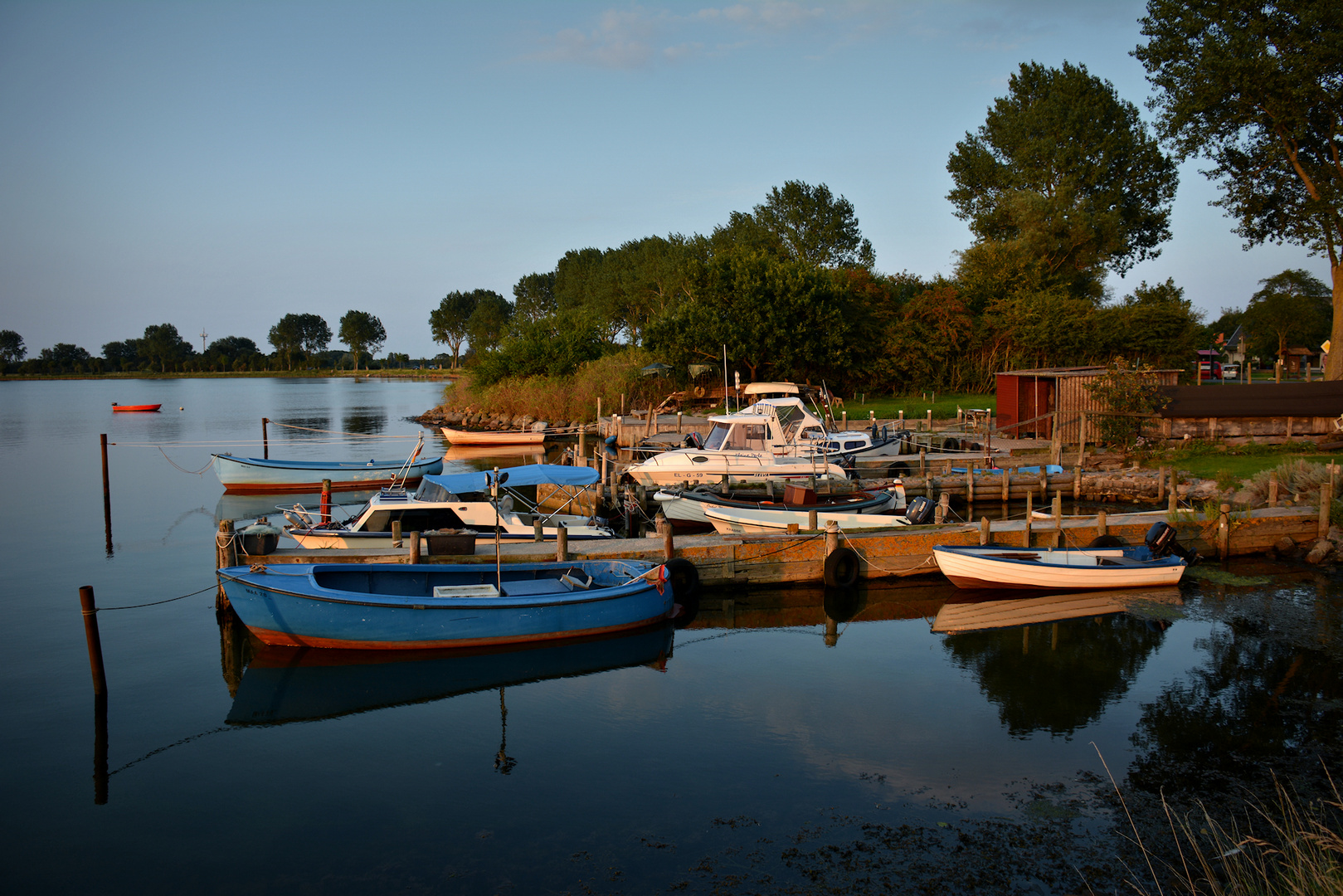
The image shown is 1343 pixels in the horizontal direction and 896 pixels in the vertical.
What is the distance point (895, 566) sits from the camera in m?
16.0

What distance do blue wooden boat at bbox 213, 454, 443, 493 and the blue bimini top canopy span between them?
34.6 feet

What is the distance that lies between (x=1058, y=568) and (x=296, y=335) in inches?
7678

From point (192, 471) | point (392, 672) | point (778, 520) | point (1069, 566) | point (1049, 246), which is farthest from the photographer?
point (1049, 246)

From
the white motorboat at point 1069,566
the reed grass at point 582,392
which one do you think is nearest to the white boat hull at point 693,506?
the white motorboat at point 1069,566

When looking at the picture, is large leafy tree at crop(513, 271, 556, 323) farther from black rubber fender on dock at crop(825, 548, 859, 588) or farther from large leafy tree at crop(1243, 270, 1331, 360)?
black rubber fender on dock at crop(825, 548, 859, 588)

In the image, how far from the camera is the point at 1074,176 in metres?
56.3

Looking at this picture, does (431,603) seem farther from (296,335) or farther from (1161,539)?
(296,335)

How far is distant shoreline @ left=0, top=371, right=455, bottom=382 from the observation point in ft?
514

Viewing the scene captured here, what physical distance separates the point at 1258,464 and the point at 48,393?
408ft

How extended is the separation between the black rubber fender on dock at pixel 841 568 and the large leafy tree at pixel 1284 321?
61444mm

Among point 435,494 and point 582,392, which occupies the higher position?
point 582,392

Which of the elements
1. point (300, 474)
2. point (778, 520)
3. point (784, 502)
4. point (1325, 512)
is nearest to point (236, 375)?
point (300, 474)

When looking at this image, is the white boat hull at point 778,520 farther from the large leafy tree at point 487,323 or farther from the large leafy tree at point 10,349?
the large leafy tree at point 10,349

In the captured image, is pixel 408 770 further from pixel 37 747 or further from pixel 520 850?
pixel 37 747
